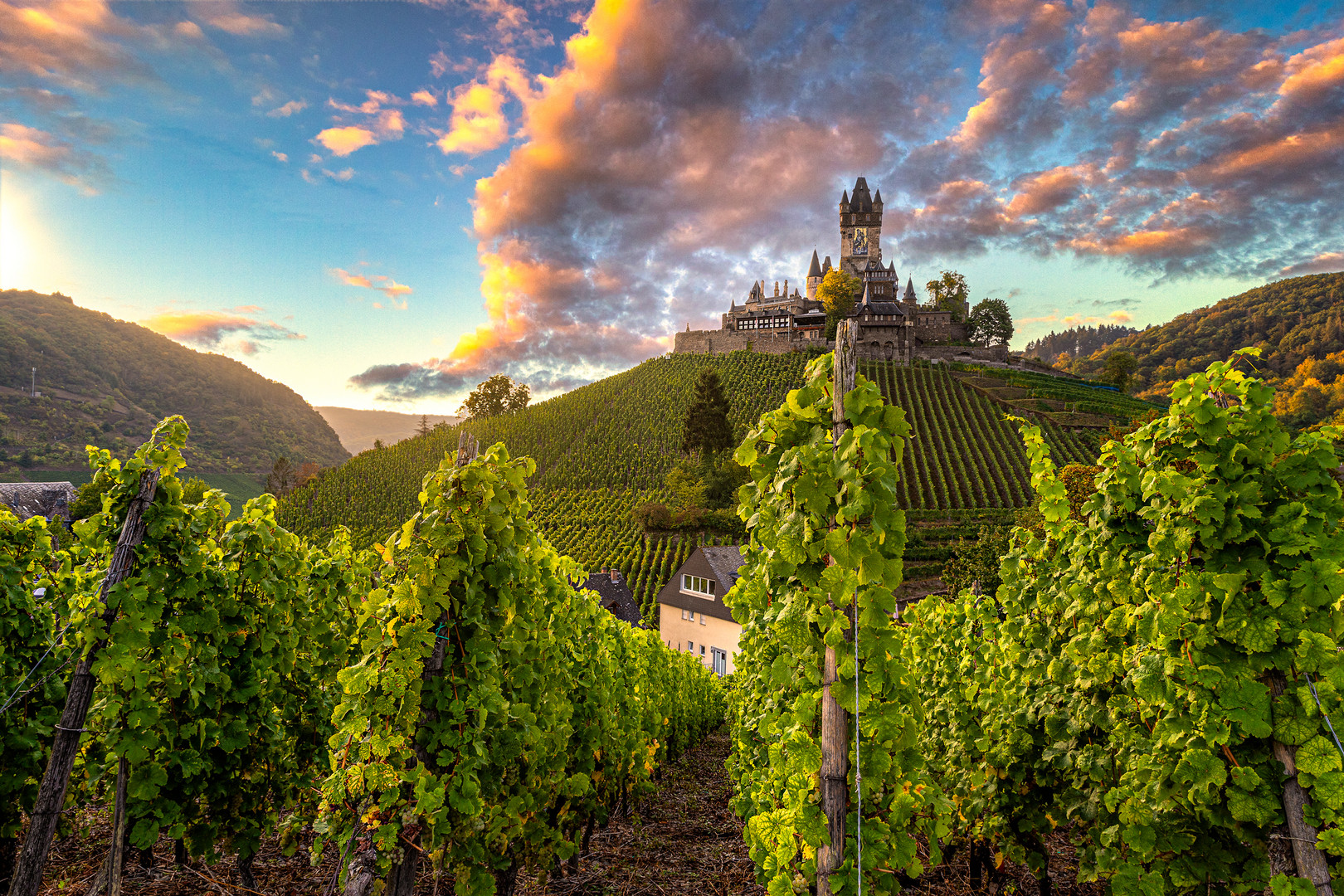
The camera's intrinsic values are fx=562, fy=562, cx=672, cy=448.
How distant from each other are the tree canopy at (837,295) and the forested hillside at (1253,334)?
120 ft

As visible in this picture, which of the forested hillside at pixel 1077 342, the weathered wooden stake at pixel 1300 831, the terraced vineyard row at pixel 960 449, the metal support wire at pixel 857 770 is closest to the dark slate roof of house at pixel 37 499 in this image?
the metal support wire at pixel 857 770

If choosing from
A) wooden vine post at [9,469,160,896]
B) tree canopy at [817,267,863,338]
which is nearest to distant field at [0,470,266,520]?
wooden vine post at [9,469,160,896]

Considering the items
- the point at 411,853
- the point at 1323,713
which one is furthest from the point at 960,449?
the point at 411,853

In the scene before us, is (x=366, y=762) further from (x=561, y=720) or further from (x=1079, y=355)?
→ (x=1079, y=355)

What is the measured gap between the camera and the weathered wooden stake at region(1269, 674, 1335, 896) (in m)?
2.74

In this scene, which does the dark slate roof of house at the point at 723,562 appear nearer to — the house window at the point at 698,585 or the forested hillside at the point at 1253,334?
the house window at the point at 698,585

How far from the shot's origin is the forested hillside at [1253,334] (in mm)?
83688

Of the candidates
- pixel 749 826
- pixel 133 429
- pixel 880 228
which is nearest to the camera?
pixel 749 826

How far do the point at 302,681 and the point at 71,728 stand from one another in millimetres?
2240

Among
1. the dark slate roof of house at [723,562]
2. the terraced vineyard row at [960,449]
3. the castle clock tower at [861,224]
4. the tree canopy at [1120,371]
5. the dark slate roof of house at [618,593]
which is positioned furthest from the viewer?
the castle clock tower at [861,224]

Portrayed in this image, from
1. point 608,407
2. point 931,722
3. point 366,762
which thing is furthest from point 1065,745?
point 608,407

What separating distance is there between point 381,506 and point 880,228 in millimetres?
93474

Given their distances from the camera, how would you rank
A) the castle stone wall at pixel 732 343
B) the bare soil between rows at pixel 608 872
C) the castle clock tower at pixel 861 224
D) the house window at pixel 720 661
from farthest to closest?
the castle clock tower at pixel 861 224
the castle stone wall at pixel 732 343
the house window at pixel 720 661
the bare soil between rows at pixel 608 872

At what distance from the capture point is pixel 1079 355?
148625 mm
